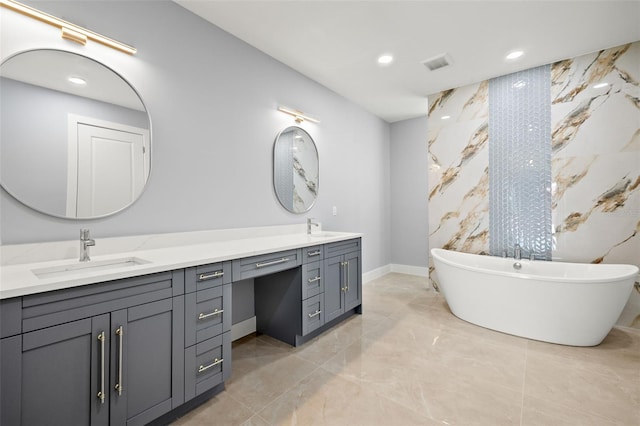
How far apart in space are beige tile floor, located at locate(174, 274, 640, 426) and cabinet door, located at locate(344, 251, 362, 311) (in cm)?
27

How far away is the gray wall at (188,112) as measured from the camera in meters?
1.61

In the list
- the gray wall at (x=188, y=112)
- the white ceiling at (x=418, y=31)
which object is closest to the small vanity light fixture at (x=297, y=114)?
the gray wall at (x=188, y=112)

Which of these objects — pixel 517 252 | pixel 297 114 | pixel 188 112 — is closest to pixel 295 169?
pixel 297 114

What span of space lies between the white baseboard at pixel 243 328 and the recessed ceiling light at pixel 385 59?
292 centimetres

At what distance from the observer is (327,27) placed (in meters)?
2.40

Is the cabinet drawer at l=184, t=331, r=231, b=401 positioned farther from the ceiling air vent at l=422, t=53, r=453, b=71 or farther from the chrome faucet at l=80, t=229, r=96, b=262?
the ceiling air vent at l=422, t=53, r=453, b=71

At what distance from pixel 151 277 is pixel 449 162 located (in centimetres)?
362

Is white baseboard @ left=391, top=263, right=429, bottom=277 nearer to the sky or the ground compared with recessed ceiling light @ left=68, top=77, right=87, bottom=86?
nearer to the ground

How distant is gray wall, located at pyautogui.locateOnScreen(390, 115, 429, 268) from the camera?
4.70 metres

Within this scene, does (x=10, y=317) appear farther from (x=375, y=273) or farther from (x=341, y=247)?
(x=375, y=273)

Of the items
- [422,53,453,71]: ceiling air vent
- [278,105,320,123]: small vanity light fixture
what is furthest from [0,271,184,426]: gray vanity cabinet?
[422,53,453,71]: ceiling air vent

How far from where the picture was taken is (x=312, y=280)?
8.00 ft

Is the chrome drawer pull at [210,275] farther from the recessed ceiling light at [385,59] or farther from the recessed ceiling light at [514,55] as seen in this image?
the recessed ceiling light at [514,55]

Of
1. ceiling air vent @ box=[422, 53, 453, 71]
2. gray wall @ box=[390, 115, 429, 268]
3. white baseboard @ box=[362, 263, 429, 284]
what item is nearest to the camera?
ceiling air vent @ box=[422, 53, 453, 71]
